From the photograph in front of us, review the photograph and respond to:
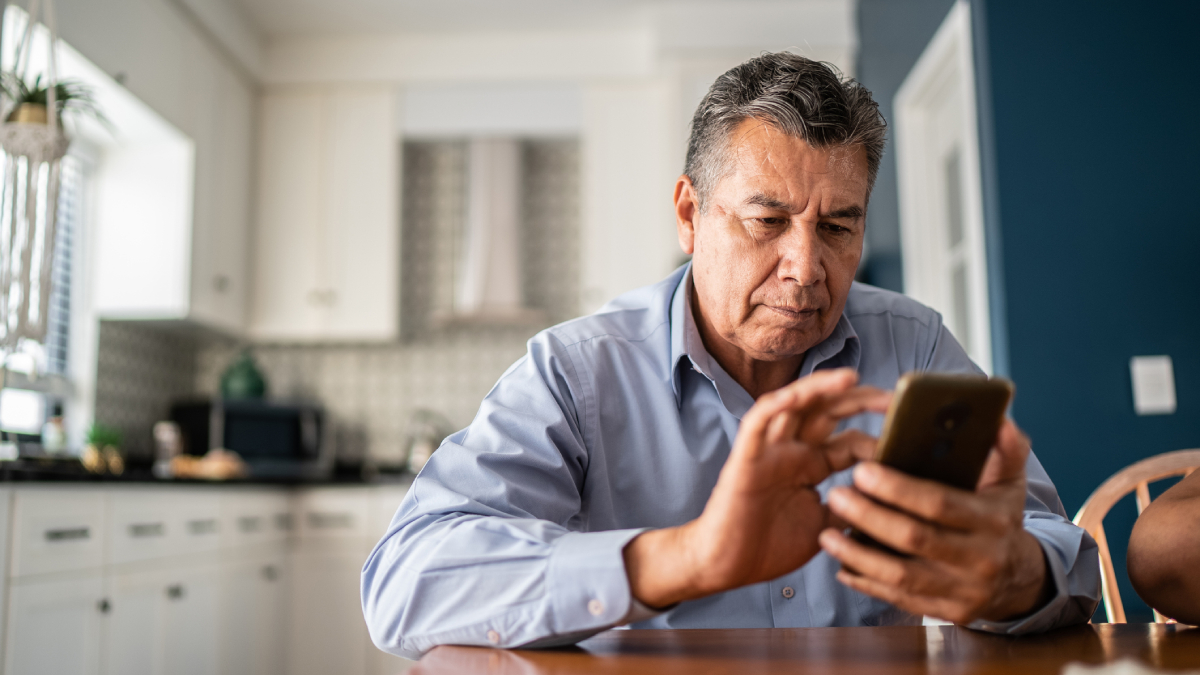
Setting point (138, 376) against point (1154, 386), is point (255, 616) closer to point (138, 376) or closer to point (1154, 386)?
point (138, 376)

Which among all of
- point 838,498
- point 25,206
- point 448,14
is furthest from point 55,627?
point 448,14

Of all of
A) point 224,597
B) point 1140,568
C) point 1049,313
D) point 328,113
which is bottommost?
point 224,597

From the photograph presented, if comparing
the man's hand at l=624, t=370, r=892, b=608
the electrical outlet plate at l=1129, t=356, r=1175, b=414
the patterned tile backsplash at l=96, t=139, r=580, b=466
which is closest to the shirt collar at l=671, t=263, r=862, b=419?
the man's hand at l=624, t=370, r=892, b=608

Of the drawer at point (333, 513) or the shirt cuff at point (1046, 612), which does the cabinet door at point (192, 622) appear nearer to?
the drawer at point (333, 513)

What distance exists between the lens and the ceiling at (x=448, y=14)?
405 centimetres

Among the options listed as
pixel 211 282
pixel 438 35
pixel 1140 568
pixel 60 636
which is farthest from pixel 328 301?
pixel 1140 568

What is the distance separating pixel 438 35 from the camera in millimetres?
4348

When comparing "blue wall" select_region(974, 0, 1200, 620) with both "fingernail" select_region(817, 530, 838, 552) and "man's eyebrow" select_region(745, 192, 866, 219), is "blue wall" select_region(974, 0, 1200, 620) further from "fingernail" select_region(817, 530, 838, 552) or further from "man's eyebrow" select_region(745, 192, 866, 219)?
"fingernail" select_region(817, 530, 838, 552)

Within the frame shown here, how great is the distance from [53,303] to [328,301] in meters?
Result: 1.11

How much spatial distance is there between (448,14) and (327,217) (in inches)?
42.2

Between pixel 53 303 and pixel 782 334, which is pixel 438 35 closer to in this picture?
pixel 53 303

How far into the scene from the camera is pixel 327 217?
14.0ft

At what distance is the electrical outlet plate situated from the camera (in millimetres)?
2281

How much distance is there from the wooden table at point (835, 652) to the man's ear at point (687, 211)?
0.56 m
